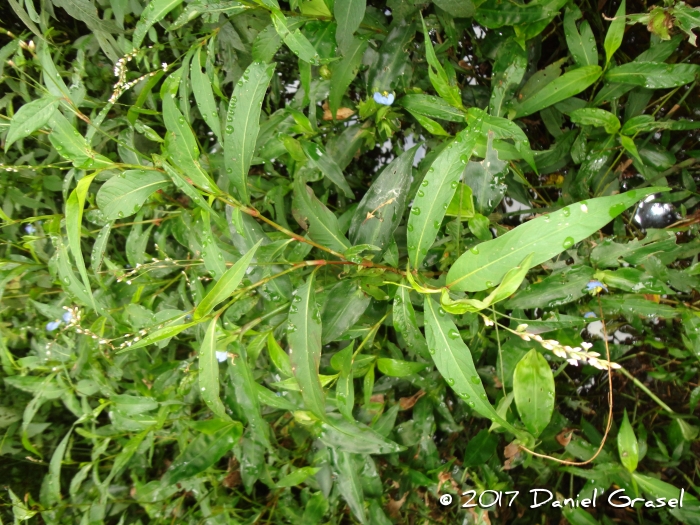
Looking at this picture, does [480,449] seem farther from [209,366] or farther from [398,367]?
[209,366]

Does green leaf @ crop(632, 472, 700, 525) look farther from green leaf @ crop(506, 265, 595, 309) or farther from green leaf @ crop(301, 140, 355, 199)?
green leaf @ crop(301, 140, 355, 199)

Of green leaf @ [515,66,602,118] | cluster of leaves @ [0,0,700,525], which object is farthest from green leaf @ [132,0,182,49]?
green leaf @ [515,66,602,118]

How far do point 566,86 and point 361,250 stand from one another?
2.05 feet

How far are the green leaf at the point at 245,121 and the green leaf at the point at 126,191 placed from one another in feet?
0.41

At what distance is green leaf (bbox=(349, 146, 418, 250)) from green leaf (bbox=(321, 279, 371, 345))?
0.09m

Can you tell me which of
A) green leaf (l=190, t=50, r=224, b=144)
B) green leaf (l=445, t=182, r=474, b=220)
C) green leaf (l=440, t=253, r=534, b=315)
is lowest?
green leaf (l=445, t=182, r=474, b=220)

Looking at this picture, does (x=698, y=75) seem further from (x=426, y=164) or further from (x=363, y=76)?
(x=363, y=76)

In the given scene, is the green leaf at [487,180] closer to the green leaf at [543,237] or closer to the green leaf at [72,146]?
the green leaf at [543,237]

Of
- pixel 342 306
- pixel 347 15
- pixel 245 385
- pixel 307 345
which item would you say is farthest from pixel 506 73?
pixel 245 385

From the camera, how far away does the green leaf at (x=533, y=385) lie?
813mm

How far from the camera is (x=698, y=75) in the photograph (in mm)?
991

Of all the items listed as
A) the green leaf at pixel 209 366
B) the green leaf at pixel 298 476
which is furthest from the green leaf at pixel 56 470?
the green leaf at pixel 209 366

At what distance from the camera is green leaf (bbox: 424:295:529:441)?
0.62 m

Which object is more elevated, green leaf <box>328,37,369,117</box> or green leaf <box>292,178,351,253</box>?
green leaf <box>328,37,369,117</box>
